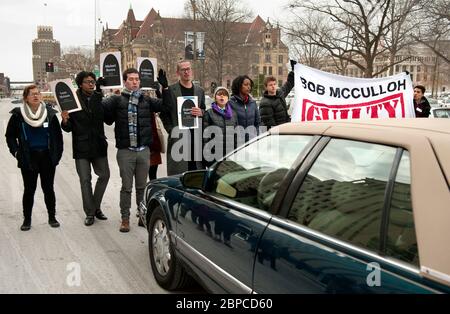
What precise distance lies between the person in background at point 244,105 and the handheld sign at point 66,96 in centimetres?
202

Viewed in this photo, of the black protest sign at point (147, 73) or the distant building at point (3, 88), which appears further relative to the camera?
the distant building at point (3, 88)

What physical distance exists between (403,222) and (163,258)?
2.42 metres

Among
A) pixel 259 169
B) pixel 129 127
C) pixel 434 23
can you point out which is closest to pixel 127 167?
pixel 129 127

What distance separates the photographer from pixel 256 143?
2.98m

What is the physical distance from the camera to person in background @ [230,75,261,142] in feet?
18.8

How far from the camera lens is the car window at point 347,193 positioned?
6.30ft

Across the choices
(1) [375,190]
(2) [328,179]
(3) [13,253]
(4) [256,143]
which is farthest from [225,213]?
(3) [13,253]

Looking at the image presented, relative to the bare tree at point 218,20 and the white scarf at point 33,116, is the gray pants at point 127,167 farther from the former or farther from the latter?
the bare tree at point 218,20

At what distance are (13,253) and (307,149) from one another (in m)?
3.54

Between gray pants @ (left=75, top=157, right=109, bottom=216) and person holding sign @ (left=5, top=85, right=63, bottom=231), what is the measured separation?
0.34 metres

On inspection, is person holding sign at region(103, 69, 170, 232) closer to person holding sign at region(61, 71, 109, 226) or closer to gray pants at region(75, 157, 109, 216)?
person holding sign at region(61, 71, 109, 226)

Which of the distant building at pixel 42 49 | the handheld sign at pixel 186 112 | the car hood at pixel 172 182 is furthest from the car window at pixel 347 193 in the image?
the distant building at pixel 42 49

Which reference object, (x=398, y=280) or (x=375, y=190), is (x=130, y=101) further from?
(x=398, y=280)

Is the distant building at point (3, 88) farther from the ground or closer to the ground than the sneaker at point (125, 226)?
farther from the ground
